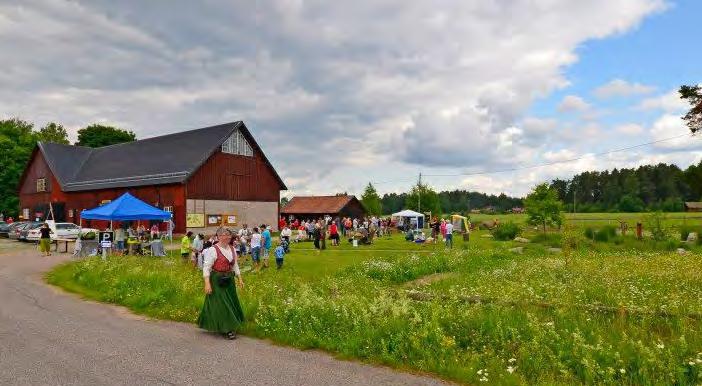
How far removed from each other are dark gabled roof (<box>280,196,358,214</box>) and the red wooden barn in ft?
45.7

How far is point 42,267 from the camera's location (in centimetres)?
2150

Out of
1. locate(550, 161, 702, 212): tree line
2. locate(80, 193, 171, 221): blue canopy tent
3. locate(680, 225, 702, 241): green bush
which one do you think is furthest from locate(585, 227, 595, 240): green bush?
A: locate(550, 161, 702, 212): tree line

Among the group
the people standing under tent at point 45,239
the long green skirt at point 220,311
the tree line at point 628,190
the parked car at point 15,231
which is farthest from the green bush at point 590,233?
the tree line at point 628,190

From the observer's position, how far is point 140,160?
51.5 m

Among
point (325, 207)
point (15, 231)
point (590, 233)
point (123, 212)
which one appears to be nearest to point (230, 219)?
point (15, 231)

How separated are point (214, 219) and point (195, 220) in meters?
2.33

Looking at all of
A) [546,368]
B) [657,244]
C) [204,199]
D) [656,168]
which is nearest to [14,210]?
[204,199]

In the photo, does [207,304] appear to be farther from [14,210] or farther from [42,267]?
[14,210]

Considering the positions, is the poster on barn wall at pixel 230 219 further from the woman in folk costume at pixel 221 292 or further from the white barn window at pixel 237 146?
the woman in folk costume at pixel 221 292

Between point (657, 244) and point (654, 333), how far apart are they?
A: 2297 centimetres

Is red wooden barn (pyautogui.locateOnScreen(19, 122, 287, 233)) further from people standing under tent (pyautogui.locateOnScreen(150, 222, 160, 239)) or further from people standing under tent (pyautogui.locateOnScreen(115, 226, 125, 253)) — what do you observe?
people standing under tent (pyautogui.locateOnScreen(115, 226, 125, 253))

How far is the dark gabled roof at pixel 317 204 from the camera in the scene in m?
67.1

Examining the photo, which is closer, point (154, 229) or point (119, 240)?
point (119, 240)

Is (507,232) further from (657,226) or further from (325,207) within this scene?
(325,207)
